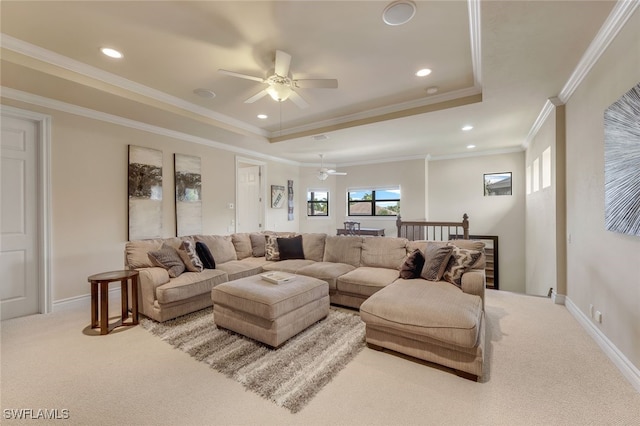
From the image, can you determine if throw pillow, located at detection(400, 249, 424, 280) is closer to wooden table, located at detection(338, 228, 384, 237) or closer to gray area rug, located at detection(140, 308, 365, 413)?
gray area rug, located at detection(140, 308, 365, 413)

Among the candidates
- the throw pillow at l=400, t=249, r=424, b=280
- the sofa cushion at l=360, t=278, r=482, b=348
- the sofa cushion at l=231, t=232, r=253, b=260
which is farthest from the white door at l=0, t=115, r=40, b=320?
the throw pillow at l=400, t=249, r=424, b=280

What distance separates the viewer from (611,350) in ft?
7.36

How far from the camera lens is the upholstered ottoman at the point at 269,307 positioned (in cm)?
244

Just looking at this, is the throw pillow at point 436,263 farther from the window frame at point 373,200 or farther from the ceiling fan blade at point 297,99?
the window frame at point 373,200

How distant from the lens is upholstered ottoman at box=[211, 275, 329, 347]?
244cm

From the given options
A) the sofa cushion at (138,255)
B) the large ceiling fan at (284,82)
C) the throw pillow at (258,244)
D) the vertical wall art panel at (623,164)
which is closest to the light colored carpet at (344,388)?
the sofa cushion at (138,255)

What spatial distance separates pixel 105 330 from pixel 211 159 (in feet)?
11.2

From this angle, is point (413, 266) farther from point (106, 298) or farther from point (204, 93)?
point (204, 93)

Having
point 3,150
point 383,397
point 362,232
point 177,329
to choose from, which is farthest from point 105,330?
point 362,232

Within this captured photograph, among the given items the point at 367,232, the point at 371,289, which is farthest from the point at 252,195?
the point at 371,289

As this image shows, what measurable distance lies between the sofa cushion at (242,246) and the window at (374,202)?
13.0ft

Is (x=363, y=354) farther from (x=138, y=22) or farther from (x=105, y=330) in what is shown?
(x=138, y=22)

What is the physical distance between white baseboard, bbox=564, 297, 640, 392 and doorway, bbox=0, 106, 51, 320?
5859 millimetres

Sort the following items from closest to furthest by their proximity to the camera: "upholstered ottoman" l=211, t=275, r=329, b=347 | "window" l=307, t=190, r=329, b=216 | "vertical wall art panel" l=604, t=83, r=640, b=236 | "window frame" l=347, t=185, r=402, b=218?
"vertical wall art panel" l=604, t=83, r=640, b=236 → "upholstered ottoman" l=211, t=275, r=329, b=347 → "window frame" l=347, t=185, r=402, b=218 → "window" l=307, t=190, r=329, b=216
